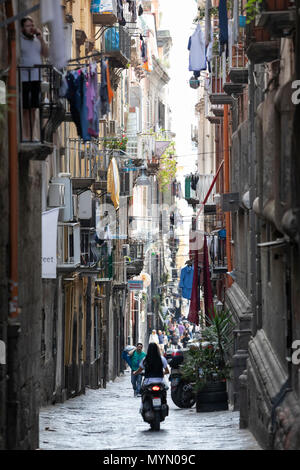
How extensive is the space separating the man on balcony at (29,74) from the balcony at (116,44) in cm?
2202

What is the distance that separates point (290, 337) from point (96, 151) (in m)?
20.8

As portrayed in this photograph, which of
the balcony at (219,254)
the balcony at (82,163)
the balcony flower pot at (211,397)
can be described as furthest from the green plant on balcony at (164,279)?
the balcony flower pot at (211,397)

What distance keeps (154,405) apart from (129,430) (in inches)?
30.7

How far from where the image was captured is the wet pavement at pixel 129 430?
14906 millimetres

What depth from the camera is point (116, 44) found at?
3697 centimetres

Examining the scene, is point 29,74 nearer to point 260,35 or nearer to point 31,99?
point 31,99

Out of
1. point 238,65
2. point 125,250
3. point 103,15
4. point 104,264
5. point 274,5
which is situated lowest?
point 104,264

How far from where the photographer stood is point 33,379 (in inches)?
603

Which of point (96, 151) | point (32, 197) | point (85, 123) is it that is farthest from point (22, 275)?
point (96, 151)

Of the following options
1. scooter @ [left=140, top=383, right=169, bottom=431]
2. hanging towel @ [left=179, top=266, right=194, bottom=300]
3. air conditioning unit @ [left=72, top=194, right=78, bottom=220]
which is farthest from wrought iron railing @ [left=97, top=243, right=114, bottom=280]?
scooter @ [left=140, top=383, right=169, bottom=431]

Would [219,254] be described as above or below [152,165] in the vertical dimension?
below

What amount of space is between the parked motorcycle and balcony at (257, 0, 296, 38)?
39.2 ft

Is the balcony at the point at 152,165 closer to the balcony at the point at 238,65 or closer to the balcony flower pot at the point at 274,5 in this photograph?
the balcony at the point at 238,65

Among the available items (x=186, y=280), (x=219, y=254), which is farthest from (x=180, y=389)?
(x=186, y=280)
